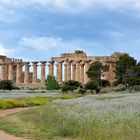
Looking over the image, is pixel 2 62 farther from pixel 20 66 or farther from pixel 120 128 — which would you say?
pixel 120 128

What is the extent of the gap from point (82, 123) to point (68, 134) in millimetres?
863

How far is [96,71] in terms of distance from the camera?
5226 inches

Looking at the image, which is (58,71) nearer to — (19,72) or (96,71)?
(19,72)

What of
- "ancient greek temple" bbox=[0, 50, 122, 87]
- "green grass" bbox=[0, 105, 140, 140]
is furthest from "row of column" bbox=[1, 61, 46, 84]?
"green grass" bbox=[0, 105, 140, 140]

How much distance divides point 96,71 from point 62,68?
26.5 metres

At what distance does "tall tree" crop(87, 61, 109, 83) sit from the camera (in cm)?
13162

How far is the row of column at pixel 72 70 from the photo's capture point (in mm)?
152000

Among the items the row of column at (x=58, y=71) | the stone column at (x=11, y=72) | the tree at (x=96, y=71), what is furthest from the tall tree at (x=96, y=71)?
the stone column at (x=11, y=72)

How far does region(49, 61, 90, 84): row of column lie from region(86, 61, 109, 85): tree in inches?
542

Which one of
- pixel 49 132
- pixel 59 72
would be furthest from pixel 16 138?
pixel 59 72

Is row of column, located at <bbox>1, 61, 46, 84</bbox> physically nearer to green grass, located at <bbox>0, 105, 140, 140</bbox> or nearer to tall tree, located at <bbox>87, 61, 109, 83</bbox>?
tall tree, located at <bbox>87, 61, 109, 83</bbox>

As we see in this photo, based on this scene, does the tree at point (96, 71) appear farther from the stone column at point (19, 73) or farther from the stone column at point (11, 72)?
the stone column at point (11, 72)

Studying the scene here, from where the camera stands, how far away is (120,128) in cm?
1941

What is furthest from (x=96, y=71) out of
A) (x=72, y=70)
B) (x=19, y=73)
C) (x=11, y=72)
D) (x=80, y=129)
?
(x=80, y=129)
